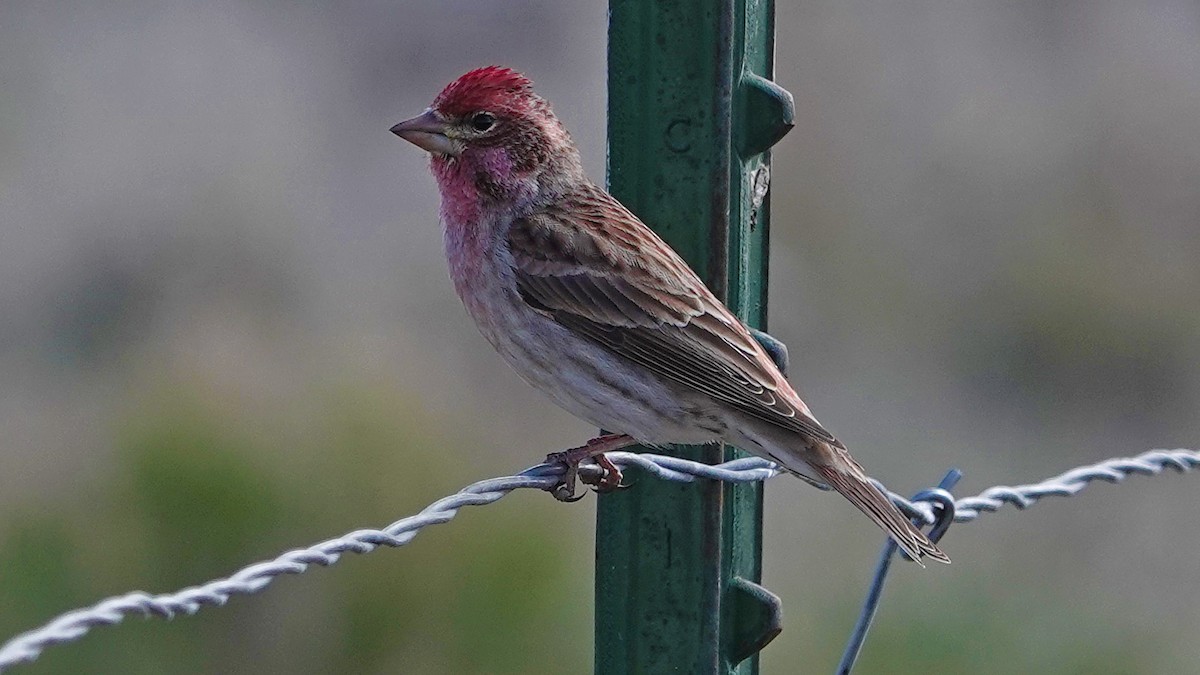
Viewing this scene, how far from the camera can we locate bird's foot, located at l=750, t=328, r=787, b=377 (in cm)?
468

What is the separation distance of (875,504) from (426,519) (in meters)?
1.48

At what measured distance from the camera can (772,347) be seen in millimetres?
4828

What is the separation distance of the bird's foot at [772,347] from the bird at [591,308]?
0.08 ft

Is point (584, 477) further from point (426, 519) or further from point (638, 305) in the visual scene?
point (426, 519)

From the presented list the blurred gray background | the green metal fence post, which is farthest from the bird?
the blurred gray background

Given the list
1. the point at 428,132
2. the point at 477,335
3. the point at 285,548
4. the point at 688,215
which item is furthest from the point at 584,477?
the point at 477,335

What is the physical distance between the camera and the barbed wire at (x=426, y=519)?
2814 mm

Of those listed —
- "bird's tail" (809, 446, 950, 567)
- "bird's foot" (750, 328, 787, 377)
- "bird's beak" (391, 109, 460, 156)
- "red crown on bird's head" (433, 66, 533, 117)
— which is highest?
"red crown on bird's head" (433, 66, 533, 117)

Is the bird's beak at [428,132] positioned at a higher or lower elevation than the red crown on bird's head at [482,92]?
lower

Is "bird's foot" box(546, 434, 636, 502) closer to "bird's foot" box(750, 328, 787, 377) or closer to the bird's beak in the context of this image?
"bird's foot" box(750, 328, 787, 377)

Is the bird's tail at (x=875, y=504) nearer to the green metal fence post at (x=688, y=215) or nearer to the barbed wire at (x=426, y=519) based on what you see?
the barbed wire at (x=426, y=519)

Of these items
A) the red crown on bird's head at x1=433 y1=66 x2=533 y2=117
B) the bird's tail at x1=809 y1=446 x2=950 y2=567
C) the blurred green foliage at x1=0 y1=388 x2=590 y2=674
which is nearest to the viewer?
the bird's tail at x1=809 y1=446 x2=950 y2=567

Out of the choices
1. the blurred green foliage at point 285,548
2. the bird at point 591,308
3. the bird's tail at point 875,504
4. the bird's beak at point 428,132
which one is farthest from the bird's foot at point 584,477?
the blurred green foliage at point 285,548

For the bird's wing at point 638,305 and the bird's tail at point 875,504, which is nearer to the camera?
the bird's tail at point 875,504
